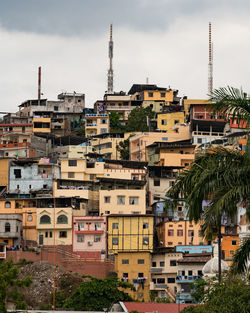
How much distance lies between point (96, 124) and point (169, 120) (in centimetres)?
1042

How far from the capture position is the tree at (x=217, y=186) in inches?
594

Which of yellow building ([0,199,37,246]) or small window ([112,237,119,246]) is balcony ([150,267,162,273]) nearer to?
small window ([112,237,119,246])

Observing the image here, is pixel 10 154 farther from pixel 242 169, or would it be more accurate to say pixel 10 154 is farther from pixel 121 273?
pixel 242 169

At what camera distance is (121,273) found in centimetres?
6850

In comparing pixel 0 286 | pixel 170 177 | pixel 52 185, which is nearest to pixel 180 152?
pixel 170 177

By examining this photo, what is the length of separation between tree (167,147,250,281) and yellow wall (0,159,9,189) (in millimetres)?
67256

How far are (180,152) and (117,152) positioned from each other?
12567 mm

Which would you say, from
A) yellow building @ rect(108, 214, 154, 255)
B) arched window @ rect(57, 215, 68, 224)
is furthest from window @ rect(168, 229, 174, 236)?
arched window @ rect(57, 215, 68, 224)

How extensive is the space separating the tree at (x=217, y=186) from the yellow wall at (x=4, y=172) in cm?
6726

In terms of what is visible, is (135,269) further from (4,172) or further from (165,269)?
(4,172)

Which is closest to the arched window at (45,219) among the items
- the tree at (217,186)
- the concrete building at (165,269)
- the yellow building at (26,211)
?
the yellow building at (26,211)

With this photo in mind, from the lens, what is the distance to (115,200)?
250 ft

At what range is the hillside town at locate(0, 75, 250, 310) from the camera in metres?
68.9

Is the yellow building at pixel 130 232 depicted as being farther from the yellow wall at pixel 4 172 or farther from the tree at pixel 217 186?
the tree at pixel 217 186
